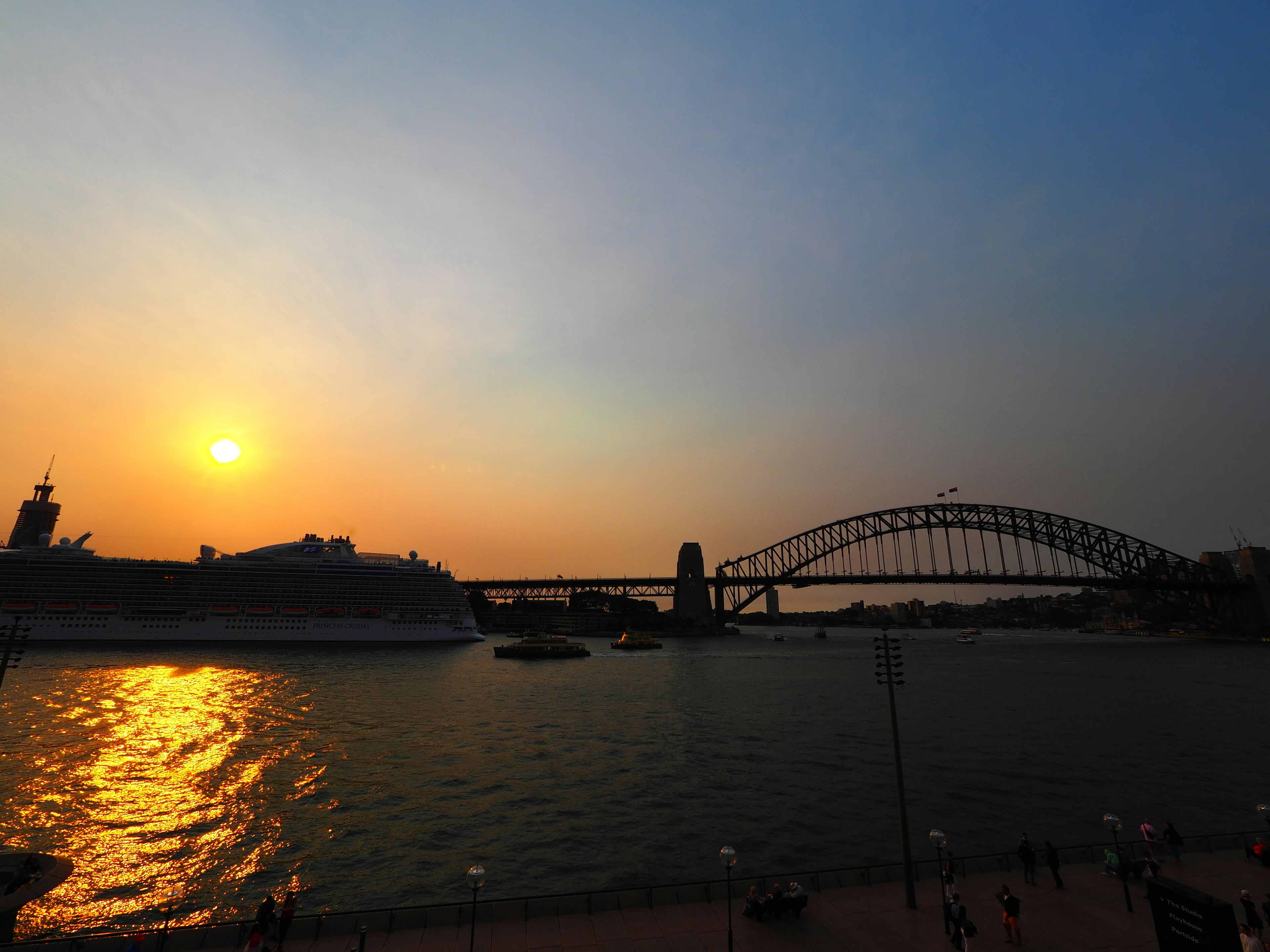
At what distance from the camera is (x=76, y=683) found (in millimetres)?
45406

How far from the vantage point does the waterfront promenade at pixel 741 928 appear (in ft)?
38.0

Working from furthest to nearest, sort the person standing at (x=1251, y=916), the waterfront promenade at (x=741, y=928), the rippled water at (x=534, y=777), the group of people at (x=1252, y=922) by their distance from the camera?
the rippled water at (x=534, y=777)
the waterfront promenade at (x=741, y=928)
the person standing at (x=1251, y=916)
the group of people at (x=1252, y=922)

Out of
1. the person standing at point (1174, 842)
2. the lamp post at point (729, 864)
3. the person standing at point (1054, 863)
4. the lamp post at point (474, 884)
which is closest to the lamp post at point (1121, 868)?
the person standing at point (1054, 863)

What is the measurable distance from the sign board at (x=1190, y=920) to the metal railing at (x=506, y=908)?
437cm

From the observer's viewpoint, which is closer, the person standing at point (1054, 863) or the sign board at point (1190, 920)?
the sign board at point (1190, 920)

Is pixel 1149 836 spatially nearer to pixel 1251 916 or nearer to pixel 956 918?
pixel 1251 916

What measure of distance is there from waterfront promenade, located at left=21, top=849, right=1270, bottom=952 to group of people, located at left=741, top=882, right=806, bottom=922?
0.15m

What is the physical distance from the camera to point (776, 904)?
12602 mm

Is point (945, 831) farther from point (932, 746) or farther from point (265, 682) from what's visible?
point (265, 682)

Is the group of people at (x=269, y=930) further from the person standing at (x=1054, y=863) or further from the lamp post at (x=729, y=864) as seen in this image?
the person standing at (x=1054, y=863)

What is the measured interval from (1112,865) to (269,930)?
2042cm

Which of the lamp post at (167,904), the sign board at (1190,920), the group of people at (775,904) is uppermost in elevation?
the sign board at (1190,920)

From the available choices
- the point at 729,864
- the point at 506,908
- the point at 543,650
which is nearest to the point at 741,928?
the point at 729,864

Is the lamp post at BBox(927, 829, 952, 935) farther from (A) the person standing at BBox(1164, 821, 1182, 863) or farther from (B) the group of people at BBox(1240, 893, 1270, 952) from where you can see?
(A) the person standing at BBox(1164, 821, 1182, 863)
